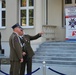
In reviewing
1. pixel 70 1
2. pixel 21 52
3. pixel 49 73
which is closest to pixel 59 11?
pixel 70 1

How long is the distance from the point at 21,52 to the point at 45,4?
13.0 m

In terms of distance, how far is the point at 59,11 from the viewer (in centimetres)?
2322

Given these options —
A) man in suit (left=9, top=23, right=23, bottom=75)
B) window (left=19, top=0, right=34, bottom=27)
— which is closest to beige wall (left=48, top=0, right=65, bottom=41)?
window (left=19, top=0, right=34, bottom=27)

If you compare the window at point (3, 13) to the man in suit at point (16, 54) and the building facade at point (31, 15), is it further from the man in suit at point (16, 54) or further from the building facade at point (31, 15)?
the man in suit at point (16, 54)

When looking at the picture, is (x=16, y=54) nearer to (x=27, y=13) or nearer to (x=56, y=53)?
(x=56, y=53)

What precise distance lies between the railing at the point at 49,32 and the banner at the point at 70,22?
1.46 metres

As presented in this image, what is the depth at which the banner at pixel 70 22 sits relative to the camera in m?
21.4

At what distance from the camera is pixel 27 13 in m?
23.2

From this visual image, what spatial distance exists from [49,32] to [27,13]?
1995 millimetres

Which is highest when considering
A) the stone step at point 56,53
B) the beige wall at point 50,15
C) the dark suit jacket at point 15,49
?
the beige wall at point 50,15

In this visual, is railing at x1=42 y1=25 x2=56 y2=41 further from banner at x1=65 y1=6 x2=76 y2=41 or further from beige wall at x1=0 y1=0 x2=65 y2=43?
banner at x1=65 y1=6 x2=76 y2=41

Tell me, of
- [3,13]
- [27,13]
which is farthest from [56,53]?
[3,13]

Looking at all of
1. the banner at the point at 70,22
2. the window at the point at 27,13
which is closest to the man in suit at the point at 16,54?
the banner at the point at 70,22

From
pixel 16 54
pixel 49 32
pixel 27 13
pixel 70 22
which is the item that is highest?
pixel 27 13
